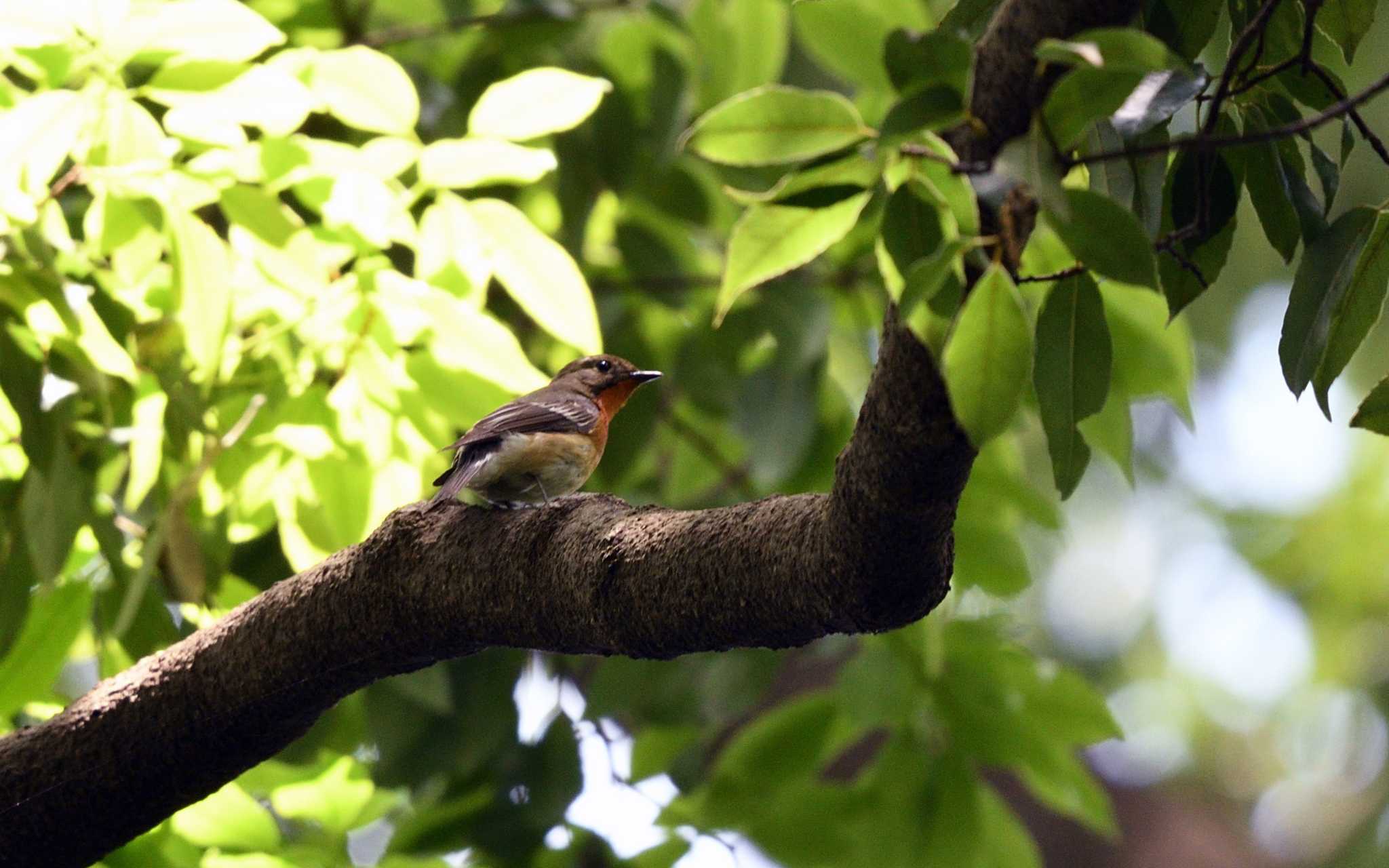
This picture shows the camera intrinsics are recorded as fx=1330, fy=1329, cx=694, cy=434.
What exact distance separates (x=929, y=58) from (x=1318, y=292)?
26.4 inches

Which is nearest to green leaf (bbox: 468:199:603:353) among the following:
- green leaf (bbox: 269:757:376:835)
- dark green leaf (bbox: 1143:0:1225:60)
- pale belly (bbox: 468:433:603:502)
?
pale belly (bbox: 468:433:603:502)

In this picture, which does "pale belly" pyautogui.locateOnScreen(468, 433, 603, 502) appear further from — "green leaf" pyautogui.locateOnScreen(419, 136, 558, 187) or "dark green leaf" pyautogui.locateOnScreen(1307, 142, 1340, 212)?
"dark green leaf" pyautogui.locateOnScreen(1307, 142, 1340, 212)

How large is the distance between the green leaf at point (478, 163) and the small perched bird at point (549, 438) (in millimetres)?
816

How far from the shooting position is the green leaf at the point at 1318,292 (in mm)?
1639

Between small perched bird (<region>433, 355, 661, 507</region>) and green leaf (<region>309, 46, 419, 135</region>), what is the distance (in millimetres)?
902

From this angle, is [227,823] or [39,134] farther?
[227,823]

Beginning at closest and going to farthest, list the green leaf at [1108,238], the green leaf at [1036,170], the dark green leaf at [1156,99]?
the green leaf at [1036,170] < the green leaf at [1108,238] < the dark green leaf at [1156,99]

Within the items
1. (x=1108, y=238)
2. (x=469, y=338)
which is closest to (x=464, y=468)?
(x=469, y=338)

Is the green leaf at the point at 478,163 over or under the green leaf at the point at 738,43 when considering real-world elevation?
over

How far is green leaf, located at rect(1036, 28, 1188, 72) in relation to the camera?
1.17 m

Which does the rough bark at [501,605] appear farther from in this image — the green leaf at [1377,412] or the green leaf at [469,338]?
the green leaf at [1377,412]

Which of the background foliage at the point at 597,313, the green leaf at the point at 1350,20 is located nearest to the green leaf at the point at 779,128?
the background foliage at the point at 597,313

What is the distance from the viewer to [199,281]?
2.58m

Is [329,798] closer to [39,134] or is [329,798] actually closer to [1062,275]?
[39,134]
